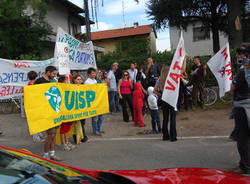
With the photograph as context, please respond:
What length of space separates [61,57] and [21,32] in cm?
1077

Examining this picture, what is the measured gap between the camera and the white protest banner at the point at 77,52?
Result: 752 cm

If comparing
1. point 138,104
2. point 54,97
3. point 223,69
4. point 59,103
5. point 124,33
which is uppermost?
point 124,33

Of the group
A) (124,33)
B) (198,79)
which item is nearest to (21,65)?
(198,79)

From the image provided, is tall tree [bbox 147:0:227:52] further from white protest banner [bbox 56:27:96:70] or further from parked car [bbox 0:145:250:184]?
parked car [bbox 0:145:250:184]

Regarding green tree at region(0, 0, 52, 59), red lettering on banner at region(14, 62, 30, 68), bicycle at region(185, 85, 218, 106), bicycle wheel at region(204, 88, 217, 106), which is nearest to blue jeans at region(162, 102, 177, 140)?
bicycle at region(185, 85, 218, 106)

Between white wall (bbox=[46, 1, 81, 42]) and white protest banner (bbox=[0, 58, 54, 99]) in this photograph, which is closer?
white protest banner (bbox=[0, 58, 54, 99])

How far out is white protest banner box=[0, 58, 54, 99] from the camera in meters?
8.75

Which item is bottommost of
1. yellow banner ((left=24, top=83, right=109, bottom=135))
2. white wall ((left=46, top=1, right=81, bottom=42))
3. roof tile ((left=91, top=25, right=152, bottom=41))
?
yellow banner ((left=24, top=83, right=109, bottom=135))

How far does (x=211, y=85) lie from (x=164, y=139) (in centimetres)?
625

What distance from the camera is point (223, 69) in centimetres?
707

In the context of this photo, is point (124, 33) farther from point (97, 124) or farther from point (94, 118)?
point (94, 118)

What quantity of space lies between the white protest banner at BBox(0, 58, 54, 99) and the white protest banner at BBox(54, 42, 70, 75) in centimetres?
291

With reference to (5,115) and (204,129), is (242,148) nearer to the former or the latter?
(204,129)

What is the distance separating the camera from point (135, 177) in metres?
2.23
